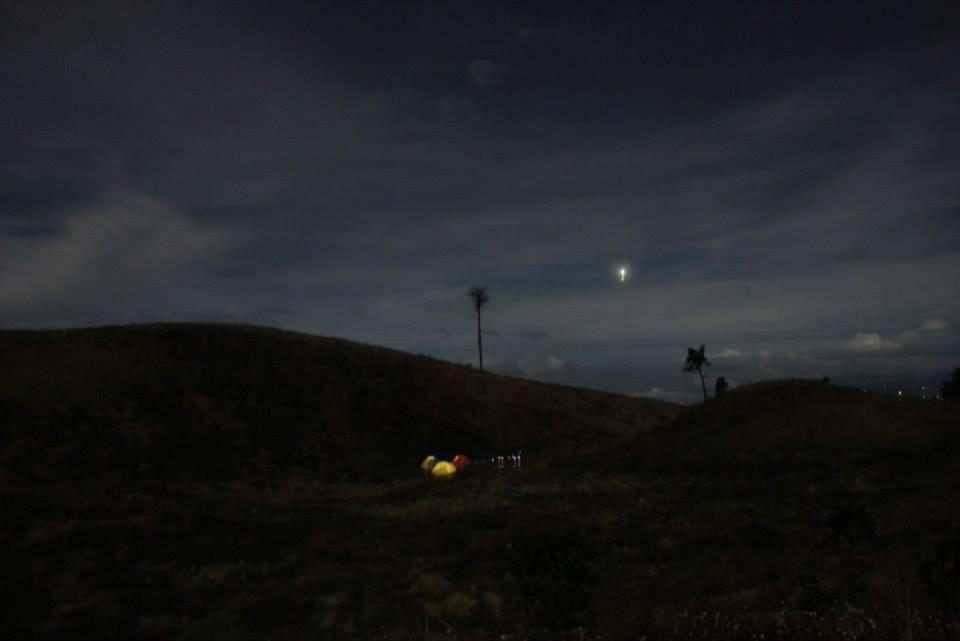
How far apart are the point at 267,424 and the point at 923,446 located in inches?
1943

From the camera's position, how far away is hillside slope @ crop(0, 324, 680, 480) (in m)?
46.9

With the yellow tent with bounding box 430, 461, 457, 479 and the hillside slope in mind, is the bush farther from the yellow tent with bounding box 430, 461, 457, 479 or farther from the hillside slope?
the hillside slope

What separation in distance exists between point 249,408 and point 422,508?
3280 cm

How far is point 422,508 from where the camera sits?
101 ft

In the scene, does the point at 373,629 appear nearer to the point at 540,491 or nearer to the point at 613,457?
the point at 540,491

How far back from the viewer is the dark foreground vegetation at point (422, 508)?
12828 mm

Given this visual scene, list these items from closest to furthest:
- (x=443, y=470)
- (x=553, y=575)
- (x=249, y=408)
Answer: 1. (x=553, y=575)
2. (x=443, y=470)
3. (x=249, y=408)

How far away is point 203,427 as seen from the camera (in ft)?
173

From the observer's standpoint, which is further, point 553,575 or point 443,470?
point 443,470

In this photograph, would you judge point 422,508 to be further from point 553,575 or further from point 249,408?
point 249,408

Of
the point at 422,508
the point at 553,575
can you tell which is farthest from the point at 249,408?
the point at 553,575

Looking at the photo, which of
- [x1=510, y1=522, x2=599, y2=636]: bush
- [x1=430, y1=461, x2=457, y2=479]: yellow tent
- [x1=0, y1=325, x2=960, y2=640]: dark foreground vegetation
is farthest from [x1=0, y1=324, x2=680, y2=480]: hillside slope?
[x1=510, y1=522, x2=599, y2=636]: bush

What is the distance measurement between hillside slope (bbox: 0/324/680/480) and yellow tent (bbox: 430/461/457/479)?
5.56 metres

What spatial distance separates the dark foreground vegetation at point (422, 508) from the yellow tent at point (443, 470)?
1.50 meters
